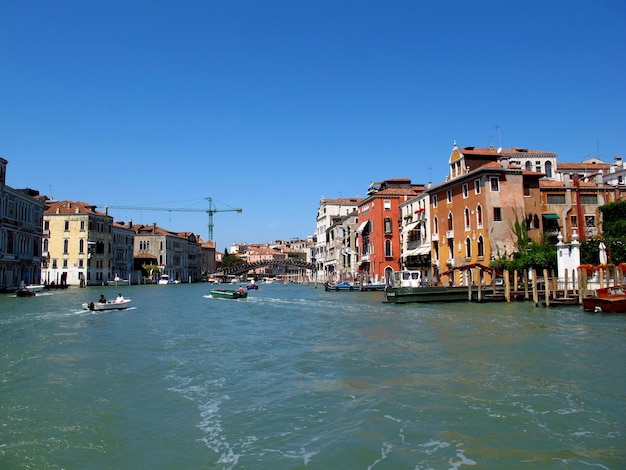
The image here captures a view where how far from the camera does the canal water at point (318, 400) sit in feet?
20.4

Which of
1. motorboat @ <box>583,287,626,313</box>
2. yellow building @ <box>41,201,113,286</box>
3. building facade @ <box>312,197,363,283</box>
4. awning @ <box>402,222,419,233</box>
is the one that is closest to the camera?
motorboat @ <box>583,287,626,313</box>

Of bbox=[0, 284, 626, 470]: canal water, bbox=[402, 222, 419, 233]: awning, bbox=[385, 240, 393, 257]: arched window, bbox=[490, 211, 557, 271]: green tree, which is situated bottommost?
bbox=[0, 284, 626, 470]: canal water

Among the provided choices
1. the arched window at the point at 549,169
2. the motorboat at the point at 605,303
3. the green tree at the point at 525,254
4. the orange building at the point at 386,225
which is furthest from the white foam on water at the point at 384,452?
the orange building at the point at 386,225

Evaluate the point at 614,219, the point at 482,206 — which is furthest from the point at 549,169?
the point at 482,206

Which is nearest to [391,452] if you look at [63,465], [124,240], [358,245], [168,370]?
[63,465]

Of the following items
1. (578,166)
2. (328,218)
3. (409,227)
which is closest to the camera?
(578,166)

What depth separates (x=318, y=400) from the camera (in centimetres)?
840

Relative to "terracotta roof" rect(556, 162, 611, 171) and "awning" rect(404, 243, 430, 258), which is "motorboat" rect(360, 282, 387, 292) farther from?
"terracotta roof" rect(556, 162, 611, 171)

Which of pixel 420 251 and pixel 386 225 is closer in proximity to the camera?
pixel 420 251

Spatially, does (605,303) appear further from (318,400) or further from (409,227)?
(409,227)

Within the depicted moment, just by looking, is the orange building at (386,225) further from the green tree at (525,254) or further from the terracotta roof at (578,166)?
the green tree at (525,254)

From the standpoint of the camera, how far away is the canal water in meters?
6.21

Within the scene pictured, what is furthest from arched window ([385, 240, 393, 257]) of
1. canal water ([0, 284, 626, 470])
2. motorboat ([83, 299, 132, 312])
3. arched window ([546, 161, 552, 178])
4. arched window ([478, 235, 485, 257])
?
canal water ([0, 284, 626, 470])

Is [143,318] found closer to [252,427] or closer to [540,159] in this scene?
[252,427]
